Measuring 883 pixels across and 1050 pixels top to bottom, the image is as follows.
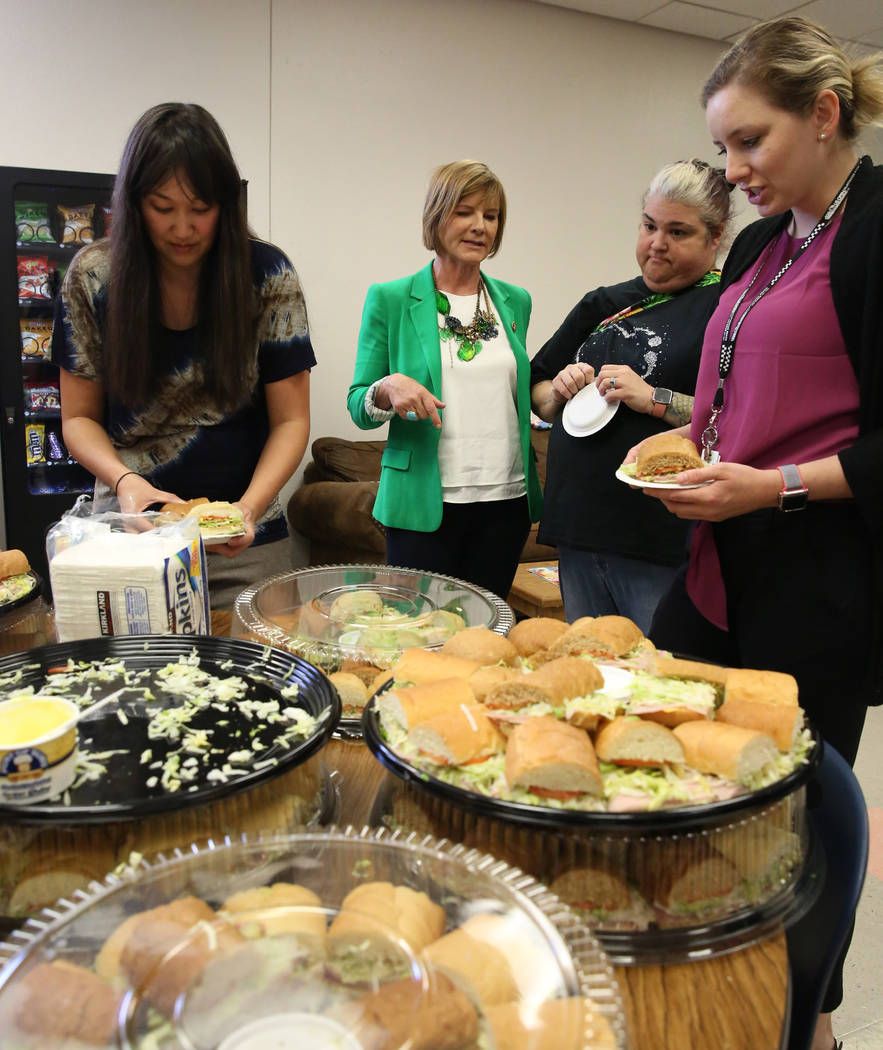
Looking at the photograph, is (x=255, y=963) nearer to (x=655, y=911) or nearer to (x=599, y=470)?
(x=655, y=911)

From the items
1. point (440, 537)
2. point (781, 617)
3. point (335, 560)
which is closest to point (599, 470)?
point (440, 537)

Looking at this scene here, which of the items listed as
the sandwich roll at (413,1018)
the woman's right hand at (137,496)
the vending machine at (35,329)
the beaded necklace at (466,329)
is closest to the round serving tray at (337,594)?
the woman's right hand at (137,496)

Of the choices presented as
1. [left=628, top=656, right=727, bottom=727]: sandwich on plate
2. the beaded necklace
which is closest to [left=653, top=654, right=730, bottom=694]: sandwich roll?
[left=628, top=656, right=727, bottom=727]: sandwich on plate

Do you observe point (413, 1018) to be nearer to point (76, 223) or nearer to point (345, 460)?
point (345, 460)

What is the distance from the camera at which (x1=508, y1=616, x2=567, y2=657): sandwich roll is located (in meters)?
1.15

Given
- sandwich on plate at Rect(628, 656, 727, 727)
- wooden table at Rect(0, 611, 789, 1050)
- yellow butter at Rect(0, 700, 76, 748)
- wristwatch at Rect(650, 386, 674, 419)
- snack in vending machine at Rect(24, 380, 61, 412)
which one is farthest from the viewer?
snack in vending machine at Rect(24, 380, 61, 412)

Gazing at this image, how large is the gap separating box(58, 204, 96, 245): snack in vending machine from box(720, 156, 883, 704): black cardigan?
12.9 ft

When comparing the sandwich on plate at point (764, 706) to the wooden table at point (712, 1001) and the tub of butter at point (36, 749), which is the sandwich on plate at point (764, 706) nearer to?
the wooden table at point (712, 1001)

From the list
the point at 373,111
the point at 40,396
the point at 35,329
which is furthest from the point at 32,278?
the point at 373,111

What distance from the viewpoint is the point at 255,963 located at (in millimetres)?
570

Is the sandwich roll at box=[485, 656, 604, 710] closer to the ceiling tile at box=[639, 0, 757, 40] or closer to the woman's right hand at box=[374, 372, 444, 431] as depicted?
the woman's right hand at box=[374, 372, 444, 431]

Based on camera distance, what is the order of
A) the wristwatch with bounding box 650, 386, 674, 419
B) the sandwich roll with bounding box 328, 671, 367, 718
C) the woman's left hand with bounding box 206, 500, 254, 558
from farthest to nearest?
1. the wristwatch with bounding box 650, 386, 674, 419
2. the woman's left hand with bounding box 206, 500, 254, 558
3. the sandwich roll with bounding box 328, 671, 367, 718

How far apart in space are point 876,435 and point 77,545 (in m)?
1.26

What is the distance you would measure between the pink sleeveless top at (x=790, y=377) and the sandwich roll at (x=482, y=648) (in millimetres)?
638
